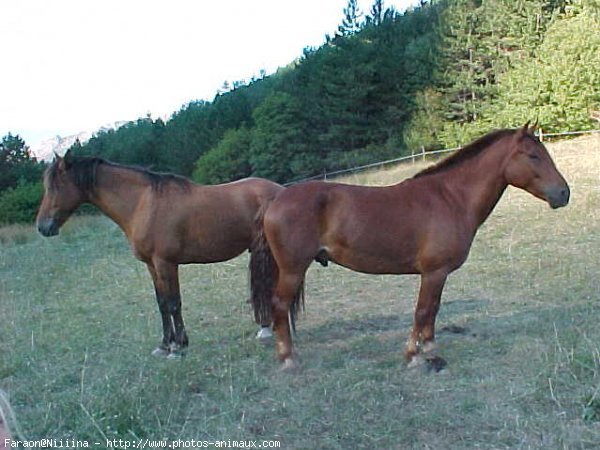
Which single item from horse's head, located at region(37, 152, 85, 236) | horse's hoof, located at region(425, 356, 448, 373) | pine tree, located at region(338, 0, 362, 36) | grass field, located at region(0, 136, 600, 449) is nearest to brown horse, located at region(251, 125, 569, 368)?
horse's hoof, located at region(425, 356, 448, 373)

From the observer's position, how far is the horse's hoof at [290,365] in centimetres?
492

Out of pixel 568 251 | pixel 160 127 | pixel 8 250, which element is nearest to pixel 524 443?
pixel 568 251

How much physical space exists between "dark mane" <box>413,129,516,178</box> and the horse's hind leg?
1449mm

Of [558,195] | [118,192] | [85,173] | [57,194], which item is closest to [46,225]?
[57,194]

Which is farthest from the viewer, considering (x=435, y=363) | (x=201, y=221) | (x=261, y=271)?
(x=201, y=221)

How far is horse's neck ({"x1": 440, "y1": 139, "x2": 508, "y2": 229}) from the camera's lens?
500cm

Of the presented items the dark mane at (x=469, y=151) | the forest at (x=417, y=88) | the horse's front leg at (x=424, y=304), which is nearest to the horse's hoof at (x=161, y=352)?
the horse's front leg at (x=424, y=304)

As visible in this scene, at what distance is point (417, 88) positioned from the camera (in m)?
36.9

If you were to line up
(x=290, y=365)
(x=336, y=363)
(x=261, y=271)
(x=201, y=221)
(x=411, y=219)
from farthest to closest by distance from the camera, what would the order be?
(x=201, y=221), (x=261, y=271), (x=336, y=363), (x=290, y=365), (x=411, y=219)

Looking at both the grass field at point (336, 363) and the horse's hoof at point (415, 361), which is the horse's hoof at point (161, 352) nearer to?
the grass field at point (336, 363)

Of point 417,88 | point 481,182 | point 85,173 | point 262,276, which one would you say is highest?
point 417,88

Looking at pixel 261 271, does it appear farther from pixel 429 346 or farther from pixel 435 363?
pixel 435 363

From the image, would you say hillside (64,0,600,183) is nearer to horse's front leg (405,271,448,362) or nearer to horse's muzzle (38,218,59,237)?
horse's muzzle (38,218,59,237)

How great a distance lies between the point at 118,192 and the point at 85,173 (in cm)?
36
